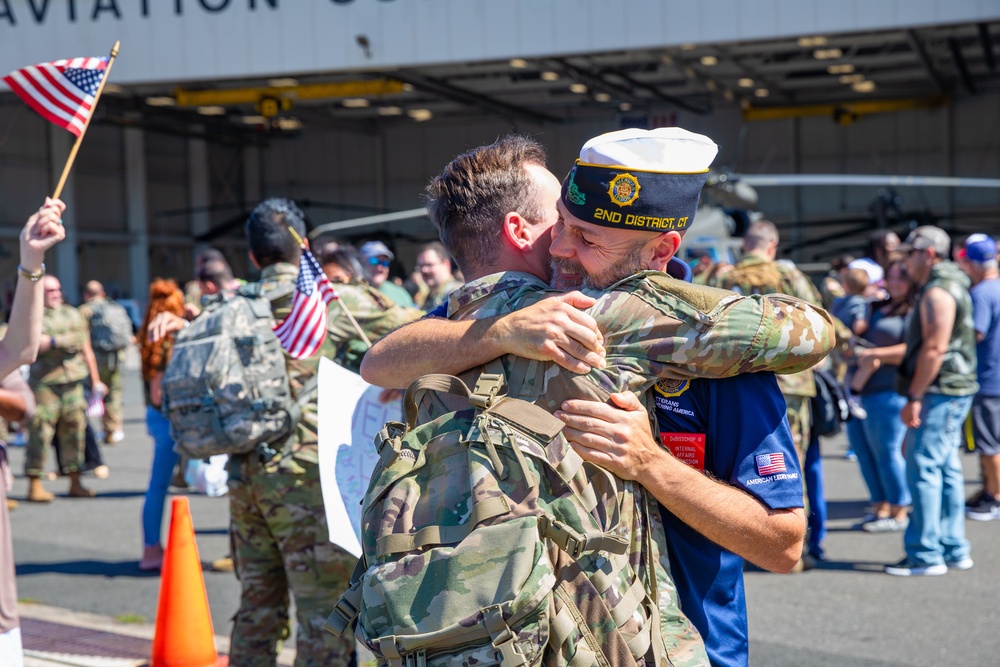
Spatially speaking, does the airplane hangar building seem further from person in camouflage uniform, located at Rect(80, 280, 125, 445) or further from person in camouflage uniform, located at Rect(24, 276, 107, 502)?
person in camouflage uniform, located at Rect(24, 276, 107, 502)

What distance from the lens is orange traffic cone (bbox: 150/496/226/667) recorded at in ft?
15.3

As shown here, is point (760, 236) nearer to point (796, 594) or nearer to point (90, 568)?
point (796, 594)

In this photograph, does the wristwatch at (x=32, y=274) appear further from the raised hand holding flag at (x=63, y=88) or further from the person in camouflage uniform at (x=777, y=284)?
the person in camouflage uniform at (x=777, y=284)

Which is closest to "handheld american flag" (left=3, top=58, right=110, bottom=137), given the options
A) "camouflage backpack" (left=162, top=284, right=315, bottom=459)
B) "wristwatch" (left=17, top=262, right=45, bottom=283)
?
"wristwatch" (left=17, top=262, right=45, bottom=283)

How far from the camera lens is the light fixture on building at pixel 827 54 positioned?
24062 mm

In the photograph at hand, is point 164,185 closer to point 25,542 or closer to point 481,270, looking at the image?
point 25,542

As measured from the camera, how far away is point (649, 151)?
178 cm

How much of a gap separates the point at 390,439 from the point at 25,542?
274 inches

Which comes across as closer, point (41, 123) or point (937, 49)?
point (937, 49)

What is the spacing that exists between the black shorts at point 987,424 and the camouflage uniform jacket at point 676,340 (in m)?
6.64

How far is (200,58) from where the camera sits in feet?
66.6

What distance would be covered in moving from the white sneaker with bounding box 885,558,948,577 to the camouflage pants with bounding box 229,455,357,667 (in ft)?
12.4

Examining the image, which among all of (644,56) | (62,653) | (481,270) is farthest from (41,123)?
(481,270)

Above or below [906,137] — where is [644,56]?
above
